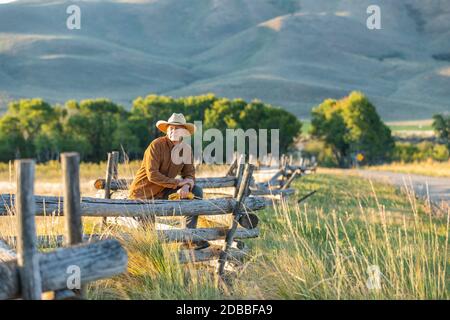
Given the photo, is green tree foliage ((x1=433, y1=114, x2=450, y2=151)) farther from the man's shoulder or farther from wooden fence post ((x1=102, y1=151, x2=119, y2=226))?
the man's shoulder

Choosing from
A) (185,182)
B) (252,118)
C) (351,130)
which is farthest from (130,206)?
(351,130)

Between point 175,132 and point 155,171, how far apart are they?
498 millimetres

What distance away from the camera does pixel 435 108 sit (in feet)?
516

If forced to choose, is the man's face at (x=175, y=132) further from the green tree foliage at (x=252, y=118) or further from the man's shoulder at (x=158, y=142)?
the green tree foliage at (x=252, y=118)

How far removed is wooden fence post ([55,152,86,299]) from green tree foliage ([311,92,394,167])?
52911mm

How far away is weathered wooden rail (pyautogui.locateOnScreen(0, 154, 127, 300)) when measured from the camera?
11.7 feet

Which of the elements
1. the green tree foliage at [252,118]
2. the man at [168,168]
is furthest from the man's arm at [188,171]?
the green tree foliage at [252,118]

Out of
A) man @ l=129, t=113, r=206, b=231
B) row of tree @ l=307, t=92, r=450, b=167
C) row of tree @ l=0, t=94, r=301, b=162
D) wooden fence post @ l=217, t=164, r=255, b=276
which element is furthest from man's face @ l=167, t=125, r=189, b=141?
row of tree @ l=307, t=92, r=450, b=167

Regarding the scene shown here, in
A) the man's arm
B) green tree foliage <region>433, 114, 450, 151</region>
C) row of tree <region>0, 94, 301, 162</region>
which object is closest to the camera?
the man's arm

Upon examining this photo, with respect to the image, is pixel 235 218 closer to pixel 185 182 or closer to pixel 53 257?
pixel 185 182

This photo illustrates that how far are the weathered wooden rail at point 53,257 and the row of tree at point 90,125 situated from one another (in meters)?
32.5

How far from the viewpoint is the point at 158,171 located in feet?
24.7
